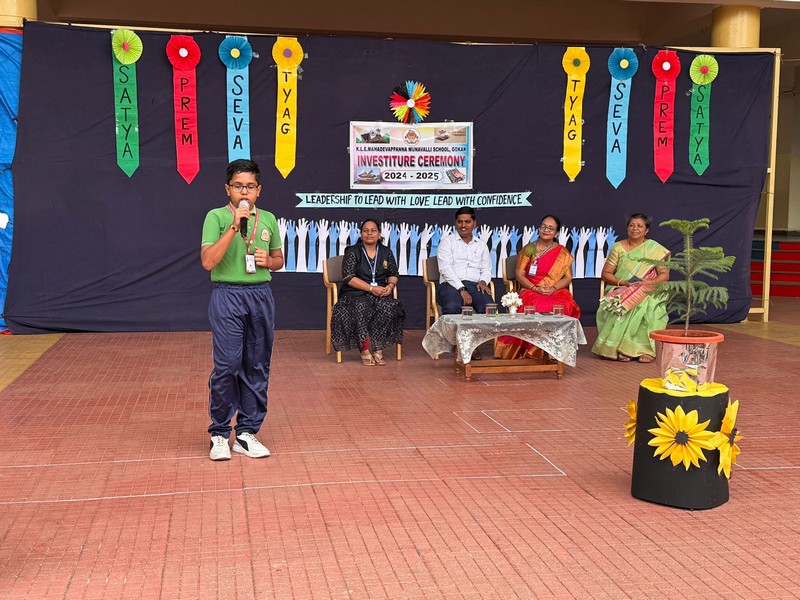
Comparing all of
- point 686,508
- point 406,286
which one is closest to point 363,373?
point 406,286

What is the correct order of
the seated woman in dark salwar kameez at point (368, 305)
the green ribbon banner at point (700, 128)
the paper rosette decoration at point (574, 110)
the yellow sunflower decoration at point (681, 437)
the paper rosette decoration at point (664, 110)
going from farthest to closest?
the green ribbon banner at point (700, 128) < the paper rosette decoration at point (664, 110) < the paper rosette decoration at point (574, 110) < the seated woman in dark salwar kameez at point (368, 305) < the yellow sunflower decoration at point (681, 437)

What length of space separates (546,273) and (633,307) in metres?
0.74

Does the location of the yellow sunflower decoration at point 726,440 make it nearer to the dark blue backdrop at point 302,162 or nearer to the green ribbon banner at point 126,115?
the dark blue backdrop at point 302,162

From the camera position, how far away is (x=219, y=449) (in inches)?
163

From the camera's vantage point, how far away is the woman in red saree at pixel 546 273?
23.1 ft

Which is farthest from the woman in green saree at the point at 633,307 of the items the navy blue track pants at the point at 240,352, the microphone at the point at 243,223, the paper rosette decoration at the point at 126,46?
the paper rosette decoration at the point at 126,46

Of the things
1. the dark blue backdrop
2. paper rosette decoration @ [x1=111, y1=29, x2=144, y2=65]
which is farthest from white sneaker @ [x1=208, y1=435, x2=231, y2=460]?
paper rosette decoration @ [x1=111, y1=29, x2=144, y2=65]

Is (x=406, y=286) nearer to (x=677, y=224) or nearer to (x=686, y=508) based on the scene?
(x=677, y=224)

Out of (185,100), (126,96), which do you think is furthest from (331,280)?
(126,96)

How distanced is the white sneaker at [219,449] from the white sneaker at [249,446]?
0.07 metres

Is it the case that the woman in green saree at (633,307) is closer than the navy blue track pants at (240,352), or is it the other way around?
the navy blue track pants at (240,352)

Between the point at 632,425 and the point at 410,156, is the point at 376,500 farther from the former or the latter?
the point at 410,156

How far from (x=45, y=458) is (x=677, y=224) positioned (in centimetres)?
321

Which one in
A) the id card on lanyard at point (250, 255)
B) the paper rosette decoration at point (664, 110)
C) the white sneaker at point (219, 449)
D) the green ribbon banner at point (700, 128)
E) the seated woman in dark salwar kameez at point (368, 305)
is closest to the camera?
the id card on lanyard at point (250, 255)
